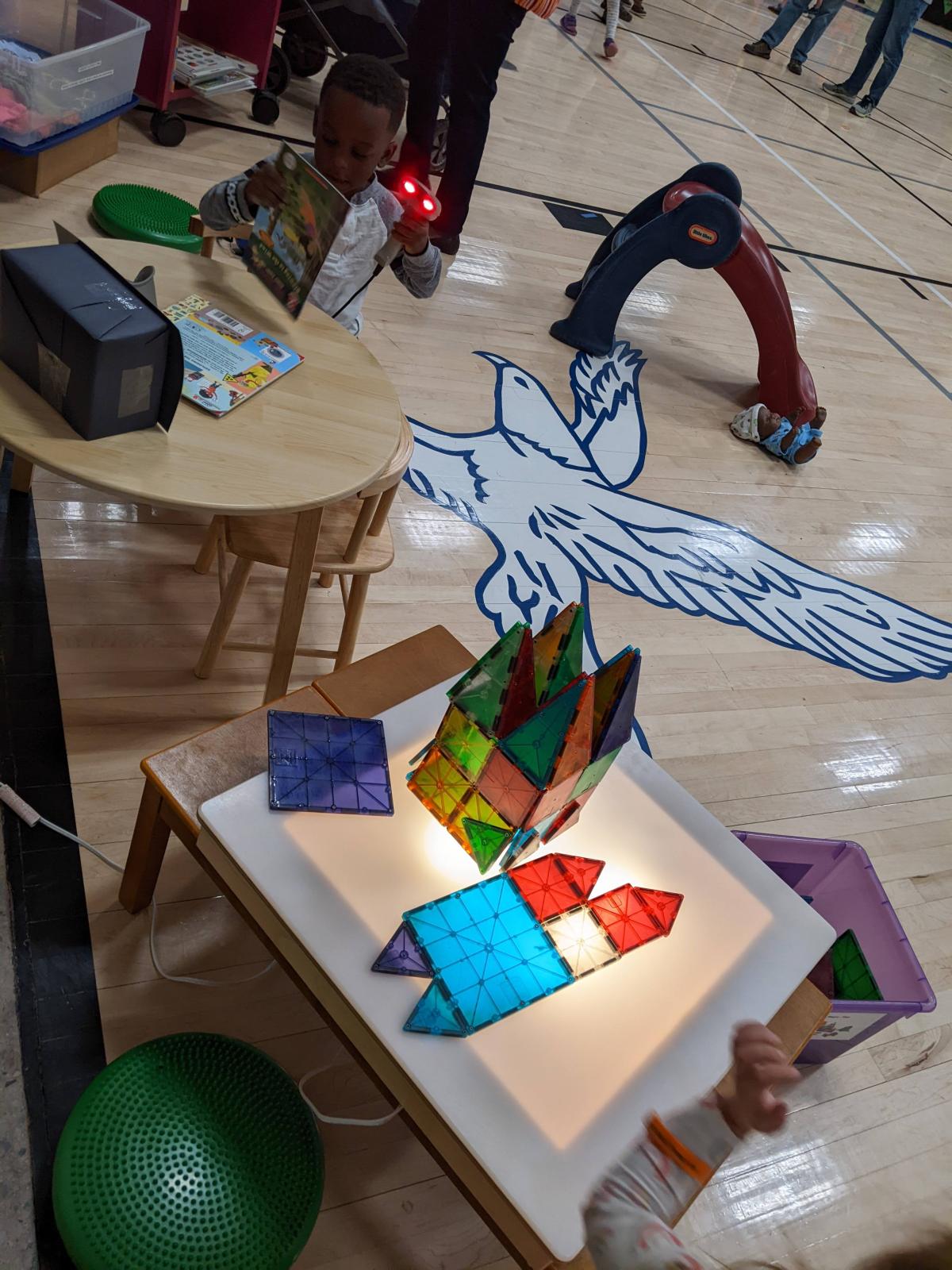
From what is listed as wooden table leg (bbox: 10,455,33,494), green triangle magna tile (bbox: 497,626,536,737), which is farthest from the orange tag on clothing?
wooden table leg (bbox: 10,455,33,494)

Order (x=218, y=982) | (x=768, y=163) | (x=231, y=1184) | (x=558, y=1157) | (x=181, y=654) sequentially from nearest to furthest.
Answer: (x=558, y=1157), (x=231, y=1184), (x=218, y=982), (x=181, y=654), (x=768, y=163)

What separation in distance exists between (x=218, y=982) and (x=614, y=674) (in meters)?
1.00

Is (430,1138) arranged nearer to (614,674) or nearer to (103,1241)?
(103,1241)

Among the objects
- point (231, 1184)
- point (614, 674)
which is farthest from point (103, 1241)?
point (614, 674)

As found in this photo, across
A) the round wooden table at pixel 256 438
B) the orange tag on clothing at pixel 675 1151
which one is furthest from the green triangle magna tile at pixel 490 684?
the orange tag on clothing at pixel 675 1151

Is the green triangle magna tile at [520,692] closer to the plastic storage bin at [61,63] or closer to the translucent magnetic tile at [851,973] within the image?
the translucent magnetic tile at [851,973]

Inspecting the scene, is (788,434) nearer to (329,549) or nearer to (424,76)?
(424,76)

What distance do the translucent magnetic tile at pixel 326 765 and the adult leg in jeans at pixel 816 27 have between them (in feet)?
31.8

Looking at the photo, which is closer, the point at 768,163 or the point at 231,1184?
the point at 231,1184

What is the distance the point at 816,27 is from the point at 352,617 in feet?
31.0

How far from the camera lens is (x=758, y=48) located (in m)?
9.77

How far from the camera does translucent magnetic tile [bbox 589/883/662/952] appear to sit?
1667 mm

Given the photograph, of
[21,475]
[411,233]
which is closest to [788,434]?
[411,233]

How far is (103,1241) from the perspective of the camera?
145cm
